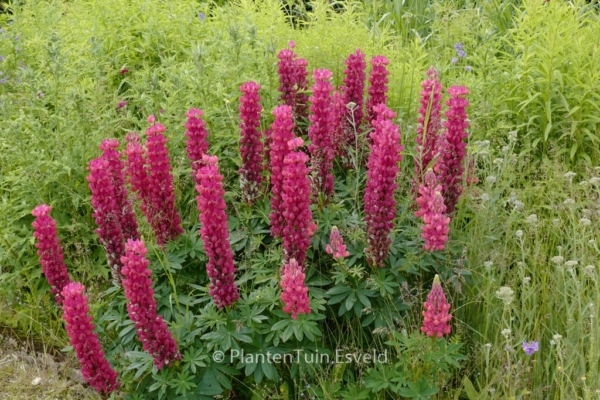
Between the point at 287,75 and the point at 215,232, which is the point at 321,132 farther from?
the point at 215,232

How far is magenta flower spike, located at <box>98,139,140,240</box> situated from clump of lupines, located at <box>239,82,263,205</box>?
0.60 m

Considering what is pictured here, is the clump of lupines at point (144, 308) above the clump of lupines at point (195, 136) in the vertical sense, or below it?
below

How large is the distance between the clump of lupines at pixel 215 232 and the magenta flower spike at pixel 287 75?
873mm

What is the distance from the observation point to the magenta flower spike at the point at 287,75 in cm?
376

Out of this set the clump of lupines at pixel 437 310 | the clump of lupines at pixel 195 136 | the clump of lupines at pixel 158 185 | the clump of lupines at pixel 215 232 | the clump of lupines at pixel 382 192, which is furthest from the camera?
the clump of lupines at pixel 195 136

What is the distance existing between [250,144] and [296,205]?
62cm

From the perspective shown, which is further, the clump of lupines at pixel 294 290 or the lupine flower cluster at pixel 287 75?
the lupine flower cluster at pixel 287 75

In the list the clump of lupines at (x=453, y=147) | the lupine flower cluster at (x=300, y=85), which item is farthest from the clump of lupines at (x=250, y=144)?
the clump of lupines at (x=453, y=147)

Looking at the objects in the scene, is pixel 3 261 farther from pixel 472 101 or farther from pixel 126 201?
pixel 472 101

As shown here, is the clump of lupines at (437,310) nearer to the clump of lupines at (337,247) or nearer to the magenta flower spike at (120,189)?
the clump of lupines at (337,247)

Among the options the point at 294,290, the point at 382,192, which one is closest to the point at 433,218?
the point at 382,192

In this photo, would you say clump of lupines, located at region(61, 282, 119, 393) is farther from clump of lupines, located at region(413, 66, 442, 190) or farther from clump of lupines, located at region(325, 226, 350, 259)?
clump of lupines, located at region(413, 66, 442, 190)

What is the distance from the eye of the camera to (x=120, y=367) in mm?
3578

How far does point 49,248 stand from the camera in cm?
353
